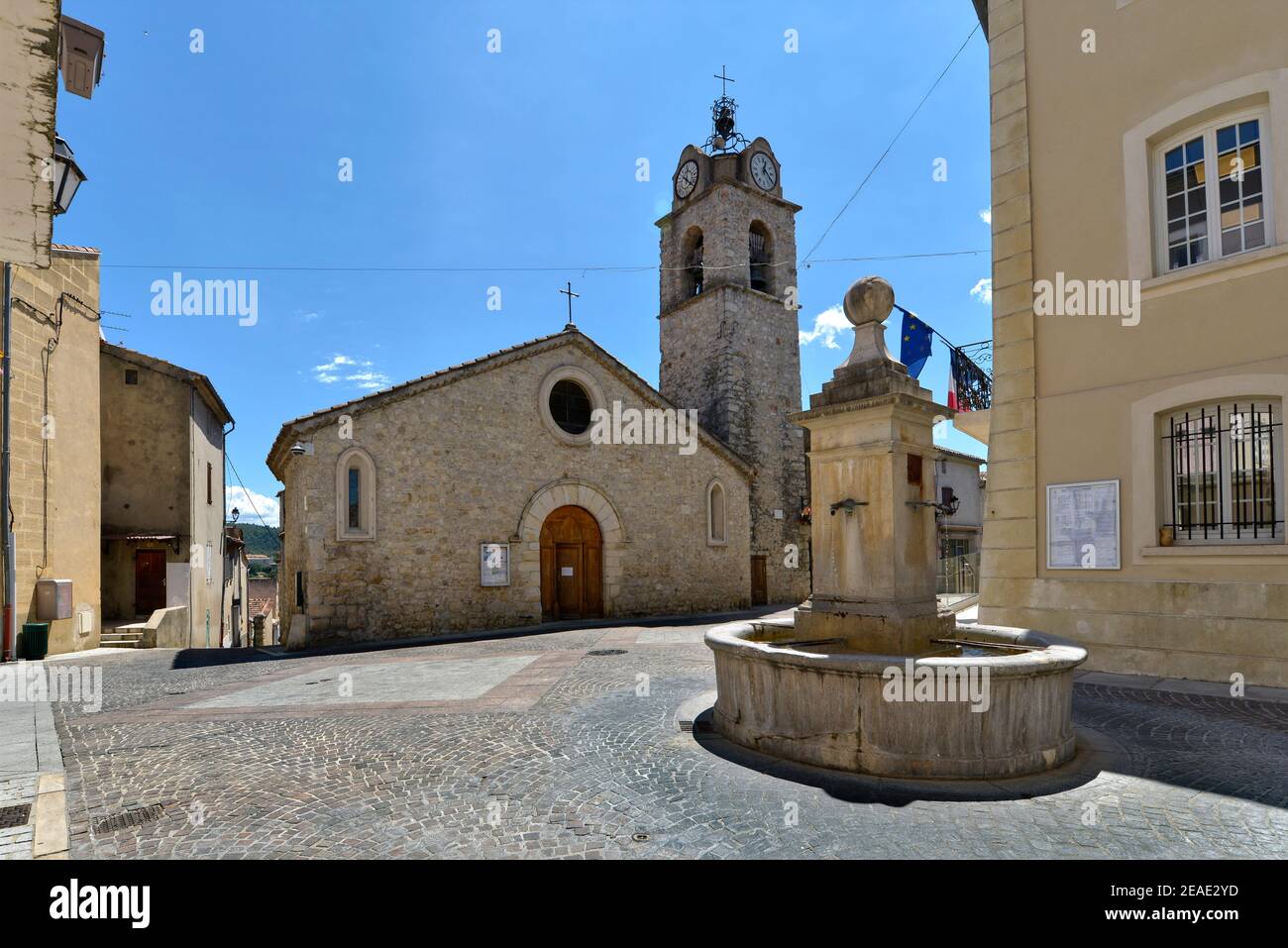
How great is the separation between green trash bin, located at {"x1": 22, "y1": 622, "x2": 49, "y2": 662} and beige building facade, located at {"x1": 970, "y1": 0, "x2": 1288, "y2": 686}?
1427 centimetres

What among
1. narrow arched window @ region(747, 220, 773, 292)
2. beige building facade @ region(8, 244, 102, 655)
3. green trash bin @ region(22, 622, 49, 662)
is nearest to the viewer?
green trash bin @ region(22, 622, 49, 662)

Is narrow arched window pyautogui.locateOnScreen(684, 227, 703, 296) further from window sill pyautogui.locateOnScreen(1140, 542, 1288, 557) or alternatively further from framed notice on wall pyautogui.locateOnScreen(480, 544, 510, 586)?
window sill pyautogui.locateOnScreen(1140, 542, 1288, 557)

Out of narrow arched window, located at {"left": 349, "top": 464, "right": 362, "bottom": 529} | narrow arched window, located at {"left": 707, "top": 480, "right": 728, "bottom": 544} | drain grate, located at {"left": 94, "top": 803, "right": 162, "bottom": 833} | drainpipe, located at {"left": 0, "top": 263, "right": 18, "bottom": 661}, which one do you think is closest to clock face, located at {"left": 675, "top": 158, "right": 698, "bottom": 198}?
narrow arched window, located at {"left": 707, "top": 480, "right": 728, "bottom": 544}

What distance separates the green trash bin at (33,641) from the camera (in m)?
10.8

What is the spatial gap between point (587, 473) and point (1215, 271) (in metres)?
12.4

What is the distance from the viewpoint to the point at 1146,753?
478 centimetres

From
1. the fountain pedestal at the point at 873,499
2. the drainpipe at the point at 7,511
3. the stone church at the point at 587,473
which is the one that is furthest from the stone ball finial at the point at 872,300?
the drainpipe at the point at 7,511

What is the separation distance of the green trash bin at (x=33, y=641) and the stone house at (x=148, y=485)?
5.00m

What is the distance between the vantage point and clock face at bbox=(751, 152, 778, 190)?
23.3 metres

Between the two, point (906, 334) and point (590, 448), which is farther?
point (590, 448)

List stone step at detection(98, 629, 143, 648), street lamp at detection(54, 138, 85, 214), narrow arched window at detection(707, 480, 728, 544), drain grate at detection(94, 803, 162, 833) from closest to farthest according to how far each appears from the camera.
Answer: drain grate at detection(94, 803, 162, 833), street lamp at detection(54, 138, 85, 214), stone step at detection(98, 629, 143, 648), narrow arched window at detection(707, 480, 728, 544)

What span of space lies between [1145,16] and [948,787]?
928cm
